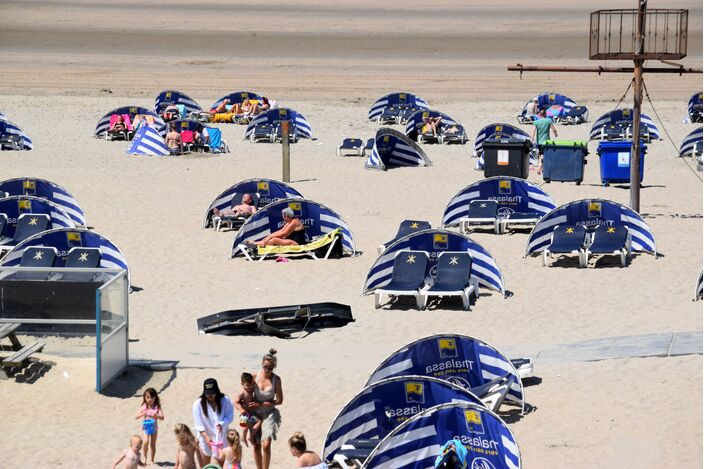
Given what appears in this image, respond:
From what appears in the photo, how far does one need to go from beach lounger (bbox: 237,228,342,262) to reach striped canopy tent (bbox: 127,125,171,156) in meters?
11.8

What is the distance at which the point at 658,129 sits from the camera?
3797cm

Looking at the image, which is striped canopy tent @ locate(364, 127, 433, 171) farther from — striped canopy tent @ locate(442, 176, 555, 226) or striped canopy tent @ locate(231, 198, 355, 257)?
striped canopy tent @ locate(231, 198, 355, 257)

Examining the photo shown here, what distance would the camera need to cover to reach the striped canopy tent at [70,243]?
65.9ft

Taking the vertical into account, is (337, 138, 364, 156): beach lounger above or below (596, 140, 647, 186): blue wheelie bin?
above

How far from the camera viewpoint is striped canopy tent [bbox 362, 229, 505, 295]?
19828 millimetres

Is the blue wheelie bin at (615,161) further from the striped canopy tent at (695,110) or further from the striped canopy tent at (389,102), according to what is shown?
the striped canopy tent at (389,102)

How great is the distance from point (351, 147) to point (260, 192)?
9548 millimetres

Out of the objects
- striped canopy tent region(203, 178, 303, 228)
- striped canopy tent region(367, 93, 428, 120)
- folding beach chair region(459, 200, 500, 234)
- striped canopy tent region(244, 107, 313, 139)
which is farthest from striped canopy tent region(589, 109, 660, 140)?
striped canopy tent region(203, 178, 303, 228)

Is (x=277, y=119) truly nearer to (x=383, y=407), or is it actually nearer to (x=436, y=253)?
(x=436, y=253)

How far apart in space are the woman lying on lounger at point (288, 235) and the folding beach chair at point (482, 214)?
3174 millimetres

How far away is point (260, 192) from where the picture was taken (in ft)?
81.9

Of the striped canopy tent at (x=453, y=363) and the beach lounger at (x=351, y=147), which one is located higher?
the beach lounger at (x=351, y=147)

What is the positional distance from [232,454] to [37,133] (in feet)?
87.5

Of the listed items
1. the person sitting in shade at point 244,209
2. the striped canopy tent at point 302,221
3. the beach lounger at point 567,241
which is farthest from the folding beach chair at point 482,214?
the person sitting in shade at point 244,209
